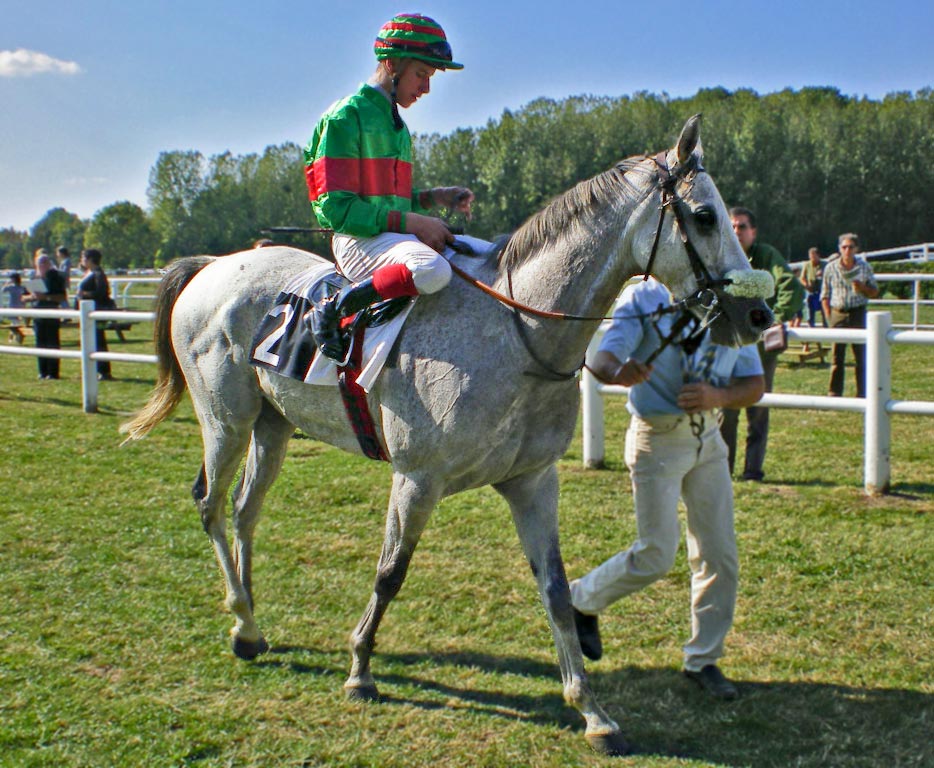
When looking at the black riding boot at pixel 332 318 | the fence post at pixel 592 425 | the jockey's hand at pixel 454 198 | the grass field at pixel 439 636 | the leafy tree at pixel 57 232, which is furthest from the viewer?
the leafy tree at pixel 57 232

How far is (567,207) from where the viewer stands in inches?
128

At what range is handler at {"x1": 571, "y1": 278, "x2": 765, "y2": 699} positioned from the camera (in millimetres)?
3689

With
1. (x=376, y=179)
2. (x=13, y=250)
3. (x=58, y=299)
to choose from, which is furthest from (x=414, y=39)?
(x=13, y=250)

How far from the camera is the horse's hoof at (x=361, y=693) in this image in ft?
12.1

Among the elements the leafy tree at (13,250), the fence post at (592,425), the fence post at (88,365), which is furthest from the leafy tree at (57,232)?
the fence post at (592,425)

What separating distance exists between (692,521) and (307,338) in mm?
1852

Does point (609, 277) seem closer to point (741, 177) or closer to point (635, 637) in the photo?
point (635, 637)

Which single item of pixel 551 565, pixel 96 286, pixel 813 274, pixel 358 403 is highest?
pixel 813 274

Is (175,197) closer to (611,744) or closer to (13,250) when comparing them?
(13,250)

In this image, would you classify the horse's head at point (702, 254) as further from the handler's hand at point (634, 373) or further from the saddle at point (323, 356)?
the saddle at point (323, 356)

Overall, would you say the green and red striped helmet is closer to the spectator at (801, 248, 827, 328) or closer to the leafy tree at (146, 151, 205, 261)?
the spectator at (801, 248, 827, 328)

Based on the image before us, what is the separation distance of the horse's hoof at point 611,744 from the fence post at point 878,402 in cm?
406

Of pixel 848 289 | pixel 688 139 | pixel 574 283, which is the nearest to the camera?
pixel 688 139

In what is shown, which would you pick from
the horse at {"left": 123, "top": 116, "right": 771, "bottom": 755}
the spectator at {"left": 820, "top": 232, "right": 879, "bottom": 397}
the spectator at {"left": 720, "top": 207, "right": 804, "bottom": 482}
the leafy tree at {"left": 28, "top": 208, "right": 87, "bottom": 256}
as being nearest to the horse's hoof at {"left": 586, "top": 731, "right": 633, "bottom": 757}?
the horse at {"left": 123, "top": 116, "right": 771, "bottom": 755}
